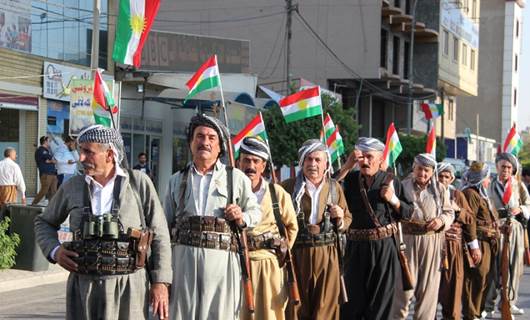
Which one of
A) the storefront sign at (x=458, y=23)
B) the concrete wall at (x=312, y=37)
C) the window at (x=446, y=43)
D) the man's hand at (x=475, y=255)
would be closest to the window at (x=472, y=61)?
the storefront sign at (x=458, y=23)

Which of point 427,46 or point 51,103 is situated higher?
point 427,46

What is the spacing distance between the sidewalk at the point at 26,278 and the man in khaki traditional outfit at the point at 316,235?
18.9ft

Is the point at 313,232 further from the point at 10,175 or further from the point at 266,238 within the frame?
the point at 10,175

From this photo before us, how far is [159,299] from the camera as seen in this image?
545 centimetres

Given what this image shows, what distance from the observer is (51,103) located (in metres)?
24.8

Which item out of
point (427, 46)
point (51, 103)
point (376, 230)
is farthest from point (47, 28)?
point (427, 46)

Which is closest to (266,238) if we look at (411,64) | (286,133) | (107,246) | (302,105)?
(107,246)

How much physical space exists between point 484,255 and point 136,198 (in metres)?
6.46

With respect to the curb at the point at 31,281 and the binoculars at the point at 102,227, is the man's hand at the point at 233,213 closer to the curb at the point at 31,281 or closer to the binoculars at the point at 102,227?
the binoculars at the point at 102,227

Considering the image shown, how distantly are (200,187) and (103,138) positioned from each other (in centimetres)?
112

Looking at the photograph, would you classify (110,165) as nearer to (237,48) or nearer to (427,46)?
(237,48)

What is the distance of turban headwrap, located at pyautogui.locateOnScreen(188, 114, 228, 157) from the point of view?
635cm

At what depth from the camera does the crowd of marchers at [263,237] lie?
5.36 m

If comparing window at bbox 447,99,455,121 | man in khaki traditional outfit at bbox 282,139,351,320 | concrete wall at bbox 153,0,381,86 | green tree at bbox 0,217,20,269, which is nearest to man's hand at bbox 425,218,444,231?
man in khaki traditional outfit at bbox 282,139,351,320
